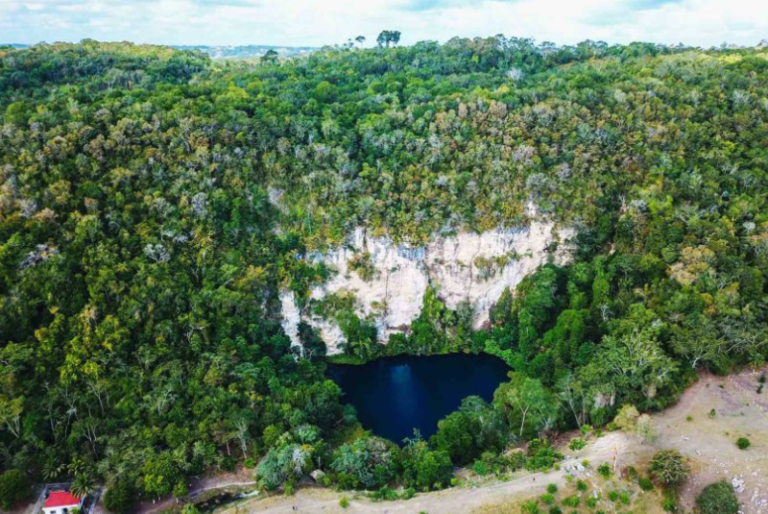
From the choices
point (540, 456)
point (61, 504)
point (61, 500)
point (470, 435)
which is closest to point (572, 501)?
point (540, 456)

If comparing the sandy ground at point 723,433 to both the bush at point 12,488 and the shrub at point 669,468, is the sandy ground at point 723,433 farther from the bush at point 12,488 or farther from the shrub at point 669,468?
the bush at point 12,488

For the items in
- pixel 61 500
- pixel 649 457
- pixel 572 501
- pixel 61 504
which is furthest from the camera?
pixel 649 457

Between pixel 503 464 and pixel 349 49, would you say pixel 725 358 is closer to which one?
pixel 503 464

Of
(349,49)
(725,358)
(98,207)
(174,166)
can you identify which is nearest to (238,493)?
(98,207)

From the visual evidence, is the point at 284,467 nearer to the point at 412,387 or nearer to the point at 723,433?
the point at 412,387

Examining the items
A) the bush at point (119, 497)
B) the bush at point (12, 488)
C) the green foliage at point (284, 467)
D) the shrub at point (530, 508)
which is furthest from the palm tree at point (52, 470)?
the shrub at point (530, 508)

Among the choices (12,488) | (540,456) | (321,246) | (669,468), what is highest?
(321,246)

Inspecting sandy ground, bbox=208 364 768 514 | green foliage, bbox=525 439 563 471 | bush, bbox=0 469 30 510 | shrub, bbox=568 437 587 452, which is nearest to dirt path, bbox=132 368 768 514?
sandy ground, bbox=208 364 768 514
